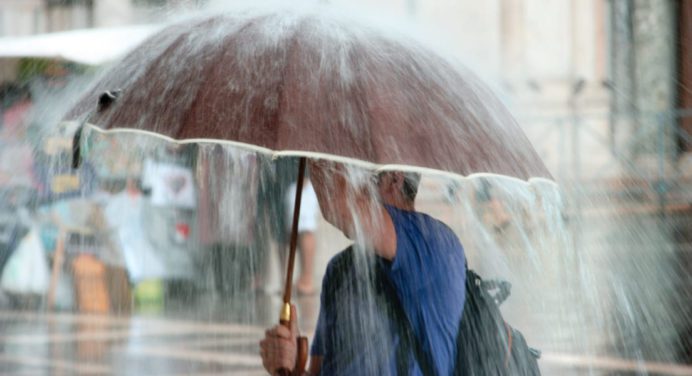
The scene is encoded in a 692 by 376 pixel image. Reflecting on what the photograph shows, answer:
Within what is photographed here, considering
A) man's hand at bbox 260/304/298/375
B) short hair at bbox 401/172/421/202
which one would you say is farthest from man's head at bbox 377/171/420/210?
man's hand at bbox 260/304/298/375

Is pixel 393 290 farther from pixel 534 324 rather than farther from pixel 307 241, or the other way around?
pixel 307 241

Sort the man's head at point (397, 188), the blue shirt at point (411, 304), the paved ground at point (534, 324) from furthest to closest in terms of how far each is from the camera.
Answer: the paved ground at point (534, 324), the man's head at point (397, 188), the blue shirt at point (411, 304)

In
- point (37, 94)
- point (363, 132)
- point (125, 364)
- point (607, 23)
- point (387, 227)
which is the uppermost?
point (607, 23)

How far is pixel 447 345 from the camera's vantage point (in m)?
2.90

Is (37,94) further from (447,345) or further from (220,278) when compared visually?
(447,345)

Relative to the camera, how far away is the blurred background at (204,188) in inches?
321

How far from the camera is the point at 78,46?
9602 millimetres

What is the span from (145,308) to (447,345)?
8.90 meters

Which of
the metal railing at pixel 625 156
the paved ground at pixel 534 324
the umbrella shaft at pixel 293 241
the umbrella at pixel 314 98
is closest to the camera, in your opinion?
the umbrella at pixel 314 98

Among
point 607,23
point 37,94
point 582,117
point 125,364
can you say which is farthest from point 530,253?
point 607,23

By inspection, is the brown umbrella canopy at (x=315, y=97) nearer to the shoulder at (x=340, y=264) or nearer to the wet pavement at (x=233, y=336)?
the shoulder at (x=340, y=264)

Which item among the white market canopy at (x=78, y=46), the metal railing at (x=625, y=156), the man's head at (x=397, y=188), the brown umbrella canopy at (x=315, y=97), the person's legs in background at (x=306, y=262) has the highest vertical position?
the white market canopy at (x=78, y=46)

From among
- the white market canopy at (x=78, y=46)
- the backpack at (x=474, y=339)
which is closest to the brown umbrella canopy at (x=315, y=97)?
the backpack at (x=474, y=339)

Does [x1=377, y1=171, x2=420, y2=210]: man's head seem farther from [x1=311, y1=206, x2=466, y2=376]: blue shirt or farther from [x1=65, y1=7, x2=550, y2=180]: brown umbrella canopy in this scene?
[x1=65, y1=7, x2=550, y2=180]: brown umbrella canopy
